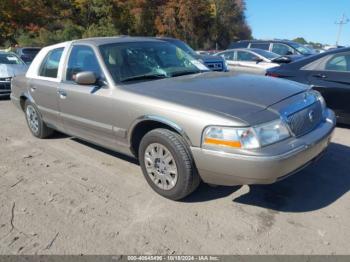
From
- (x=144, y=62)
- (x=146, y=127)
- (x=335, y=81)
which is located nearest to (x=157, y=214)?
(x=146, y=127)

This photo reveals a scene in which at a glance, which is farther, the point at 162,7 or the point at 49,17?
the point at 162,7

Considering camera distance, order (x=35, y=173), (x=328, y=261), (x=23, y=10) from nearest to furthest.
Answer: (x=328, y=261) < (x=35, y=173) < (x=23, y=10)

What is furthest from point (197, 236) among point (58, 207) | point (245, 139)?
point (58, 207)

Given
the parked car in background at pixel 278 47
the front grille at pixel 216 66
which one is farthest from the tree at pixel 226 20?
the front grille at pixel 216 66

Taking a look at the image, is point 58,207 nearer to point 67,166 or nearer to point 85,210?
point 85,210

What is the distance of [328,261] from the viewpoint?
2.63 m

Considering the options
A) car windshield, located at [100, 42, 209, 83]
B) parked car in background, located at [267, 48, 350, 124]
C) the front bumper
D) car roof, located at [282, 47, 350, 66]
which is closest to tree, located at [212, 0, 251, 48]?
car roof, located at [282, 47, 350, 66]

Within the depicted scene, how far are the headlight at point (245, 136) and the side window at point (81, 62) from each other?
68.0 inches

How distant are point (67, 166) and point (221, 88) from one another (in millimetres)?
2366

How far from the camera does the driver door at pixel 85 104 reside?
4.03 m

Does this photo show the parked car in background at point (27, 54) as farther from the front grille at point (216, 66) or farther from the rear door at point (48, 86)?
the rear door at point (48, 86)

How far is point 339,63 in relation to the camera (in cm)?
571

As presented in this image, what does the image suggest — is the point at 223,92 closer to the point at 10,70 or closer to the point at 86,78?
the point at 86,78

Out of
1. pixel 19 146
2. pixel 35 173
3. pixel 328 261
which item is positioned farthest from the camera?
pixel 19 146
